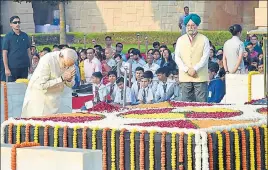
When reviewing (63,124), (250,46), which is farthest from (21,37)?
(63,124)

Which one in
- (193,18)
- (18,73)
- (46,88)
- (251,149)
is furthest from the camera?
(18,73)

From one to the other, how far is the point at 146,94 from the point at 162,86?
0.84 feet

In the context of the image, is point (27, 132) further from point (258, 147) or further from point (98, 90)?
point (98, 90)

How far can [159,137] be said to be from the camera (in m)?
6.96

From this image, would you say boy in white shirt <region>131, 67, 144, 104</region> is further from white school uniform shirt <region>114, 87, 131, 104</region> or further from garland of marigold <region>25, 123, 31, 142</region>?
garland of marigold <region>25, 123, 31, 142</region>

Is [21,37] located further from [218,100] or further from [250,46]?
[250,46]

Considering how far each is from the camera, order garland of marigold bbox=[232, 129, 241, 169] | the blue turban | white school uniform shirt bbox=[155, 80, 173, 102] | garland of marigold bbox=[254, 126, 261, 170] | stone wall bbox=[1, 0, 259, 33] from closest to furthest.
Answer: garland of marigold bbox=[232, 129, 241, 169] < garland of marigold bbox=[254, 126, 261, 170] < the blue turban < white school uniform shirt bbox=[155, 80, 173, 102] < stone wall bbox=[1, 0, 259, 33]

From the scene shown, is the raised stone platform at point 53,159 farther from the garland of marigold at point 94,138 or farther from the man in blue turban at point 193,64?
the man in blue turban at point 193,64

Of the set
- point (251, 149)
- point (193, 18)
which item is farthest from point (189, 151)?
point (193, 18)

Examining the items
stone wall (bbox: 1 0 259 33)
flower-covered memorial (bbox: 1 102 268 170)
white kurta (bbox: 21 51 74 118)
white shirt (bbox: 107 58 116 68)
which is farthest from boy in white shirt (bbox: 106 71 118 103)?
stone wall (bbox: 1 0 259 33)

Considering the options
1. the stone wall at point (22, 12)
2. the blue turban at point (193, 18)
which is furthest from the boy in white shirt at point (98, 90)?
the stone wall at point (22, 12)

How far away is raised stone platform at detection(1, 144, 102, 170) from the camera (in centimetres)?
457

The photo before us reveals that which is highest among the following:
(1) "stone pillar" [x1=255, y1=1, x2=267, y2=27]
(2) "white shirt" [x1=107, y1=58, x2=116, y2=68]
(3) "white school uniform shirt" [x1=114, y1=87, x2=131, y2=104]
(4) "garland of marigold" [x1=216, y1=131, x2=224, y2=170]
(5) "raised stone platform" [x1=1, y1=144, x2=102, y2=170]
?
(1) "stone pillar" [x1=255, y1=1, x2=267, y2=27]

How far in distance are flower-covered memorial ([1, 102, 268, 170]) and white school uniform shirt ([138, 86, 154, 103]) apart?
211 inches
